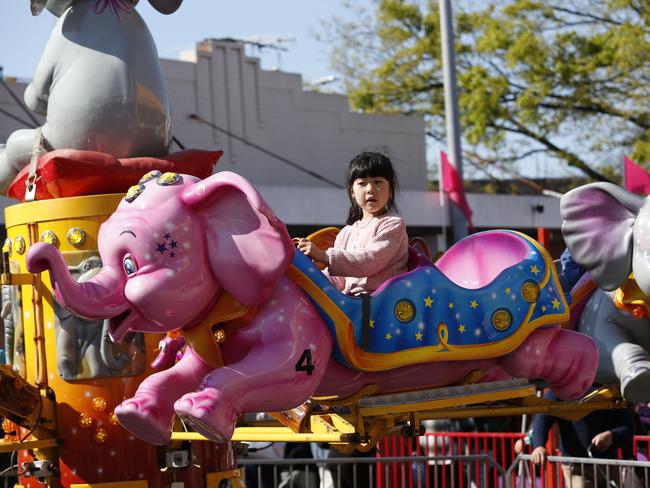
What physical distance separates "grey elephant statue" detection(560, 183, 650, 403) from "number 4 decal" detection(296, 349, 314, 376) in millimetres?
1551

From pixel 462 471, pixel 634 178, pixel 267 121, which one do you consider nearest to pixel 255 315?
pixel 462 471

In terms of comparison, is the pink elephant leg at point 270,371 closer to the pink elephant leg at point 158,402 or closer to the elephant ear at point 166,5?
the pink elephant leg at point 158,402

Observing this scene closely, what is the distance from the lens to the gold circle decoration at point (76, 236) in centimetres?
551

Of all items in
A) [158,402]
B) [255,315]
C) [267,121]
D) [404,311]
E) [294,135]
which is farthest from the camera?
[294,135]

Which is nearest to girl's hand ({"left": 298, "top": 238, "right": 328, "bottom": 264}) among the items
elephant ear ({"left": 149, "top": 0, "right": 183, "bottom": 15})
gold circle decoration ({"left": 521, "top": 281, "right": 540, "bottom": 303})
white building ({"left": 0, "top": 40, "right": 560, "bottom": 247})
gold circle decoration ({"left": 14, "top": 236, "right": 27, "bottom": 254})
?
gold circle decoration ({"left": 521, "top": 281, "right": 540, "bottom": 303})

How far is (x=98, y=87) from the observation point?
567 cm

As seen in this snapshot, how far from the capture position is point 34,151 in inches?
228

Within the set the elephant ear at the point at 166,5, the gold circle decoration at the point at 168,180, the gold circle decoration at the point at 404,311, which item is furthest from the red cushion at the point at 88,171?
the gold circle decoration at the point at 404,311

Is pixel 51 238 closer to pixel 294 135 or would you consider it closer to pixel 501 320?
pixel 501 320

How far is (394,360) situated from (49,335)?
194cm

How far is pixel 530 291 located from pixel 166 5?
2.60 metres

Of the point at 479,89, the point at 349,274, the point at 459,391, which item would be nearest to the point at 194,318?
the point at 349,274

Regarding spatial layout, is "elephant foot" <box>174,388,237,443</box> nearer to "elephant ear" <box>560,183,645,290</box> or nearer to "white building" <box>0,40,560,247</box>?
"elephant ear" <box>560,183,645,290</box>

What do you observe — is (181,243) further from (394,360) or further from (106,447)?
(106,447)
